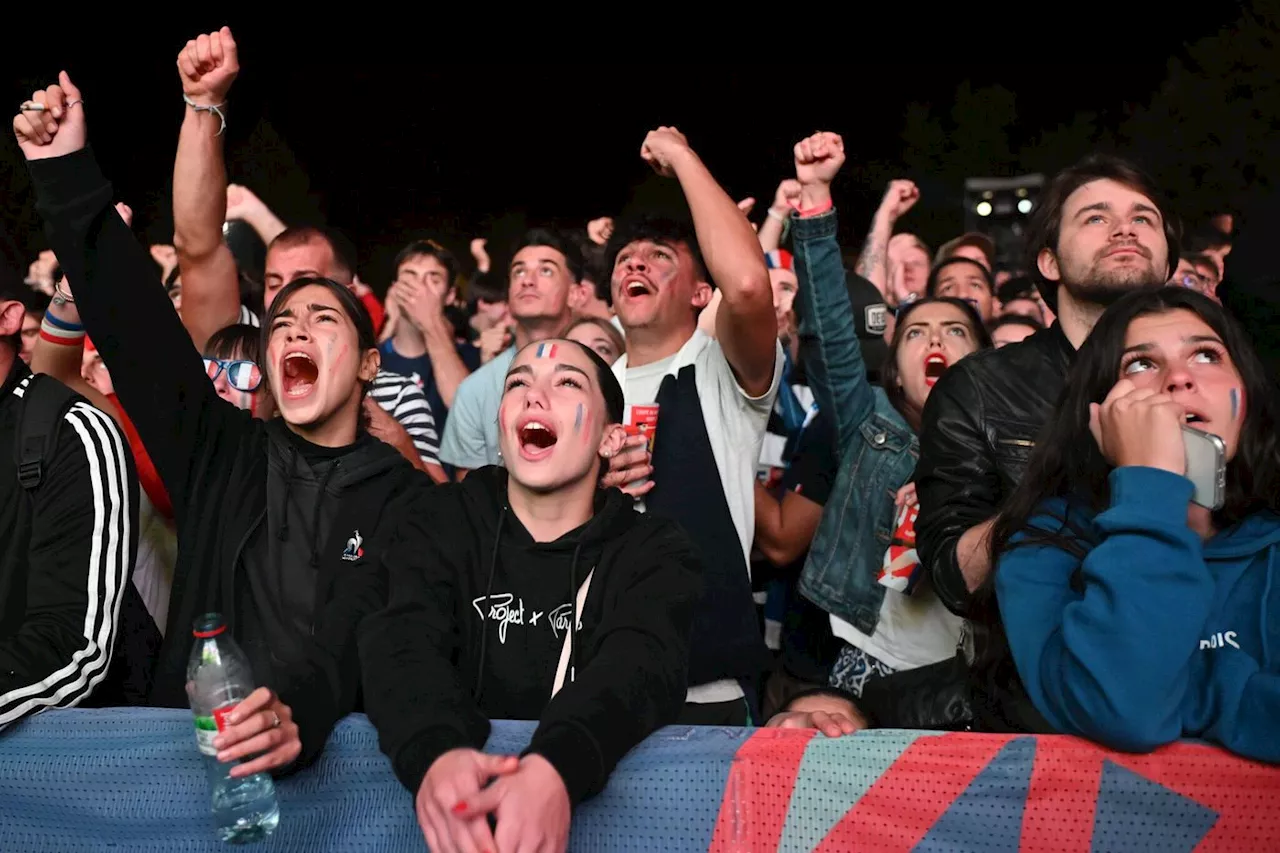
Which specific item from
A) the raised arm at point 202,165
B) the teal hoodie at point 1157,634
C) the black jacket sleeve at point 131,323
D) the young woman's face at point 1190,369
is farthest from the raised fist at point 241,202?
the teal hoodie at point 1157,634

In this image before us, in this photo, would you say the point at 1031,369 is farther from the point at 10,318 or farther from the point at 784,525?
the point at 10,318

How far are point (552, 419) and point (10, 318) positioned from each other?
1.32m

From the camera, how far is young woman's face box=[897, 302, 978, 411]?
4082mm

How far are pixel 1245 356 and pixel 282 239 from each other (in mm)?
3536

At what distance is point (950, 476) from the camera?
3.00 metres

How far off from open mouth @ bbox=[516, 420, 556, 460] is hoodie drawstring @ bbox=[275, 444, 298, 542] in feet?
1.88

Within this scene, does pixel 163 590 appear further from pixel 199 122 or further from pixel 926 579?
pixel 926 579

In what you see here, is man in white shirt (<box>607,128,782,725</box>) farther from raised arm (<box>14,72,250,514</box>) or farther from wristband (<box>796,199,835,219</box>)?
raised arm (<box>14,72,250,514</box>)

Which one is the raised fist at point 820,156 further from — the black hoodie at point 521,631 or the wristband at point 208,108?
the wristband at point 208,108

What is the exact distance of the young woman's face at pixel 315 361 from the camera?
309cm

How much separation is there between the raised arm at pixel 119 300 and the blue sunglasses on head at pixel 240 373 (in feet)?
2.51

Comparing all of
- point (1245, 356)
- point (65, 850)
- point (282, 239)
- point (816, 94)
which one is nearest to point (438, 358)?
point (282, 239)

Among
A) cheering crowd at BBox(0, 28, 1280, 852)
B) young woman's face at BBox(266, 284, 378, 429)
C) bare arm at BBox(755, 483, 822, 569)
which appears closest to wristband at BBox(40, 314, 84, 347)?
cheering crowd at BBox(0, 28, 1280, 852)

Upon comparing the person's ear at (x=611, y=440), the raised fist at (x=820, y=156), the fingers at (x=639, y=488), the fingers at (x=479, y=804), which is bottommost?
the fingers at (x=479, y=804)
